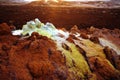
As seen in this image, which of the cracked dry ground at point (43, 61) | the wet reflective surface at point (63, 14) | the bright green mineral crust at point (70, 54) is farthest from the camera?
the wet reflective surface at point (63, 14)

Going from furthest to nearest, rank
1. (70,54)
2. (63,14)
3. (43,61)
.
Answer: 1. (63,14)
2. (70,54)
3. (43,61)

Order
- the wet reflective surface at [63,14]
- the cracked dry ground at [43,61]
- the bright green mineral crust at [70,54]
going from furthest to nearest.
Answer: the wet reflective surface at [63,14]
the bright green mineral crust at [70,54]
the cracked dry ground at [43,61]

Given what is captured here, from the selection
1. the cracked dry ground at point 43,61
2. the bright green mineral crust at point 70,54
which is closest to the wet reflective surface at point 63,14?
the bright green mineral crust at point 70,54

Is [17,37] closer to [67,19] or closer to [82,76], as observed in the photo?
[82,76]

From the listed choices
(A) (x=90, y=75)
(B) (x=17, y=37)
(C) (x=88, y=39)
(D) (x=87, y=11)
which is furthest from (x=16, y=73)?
(D) (x=87, y=11)

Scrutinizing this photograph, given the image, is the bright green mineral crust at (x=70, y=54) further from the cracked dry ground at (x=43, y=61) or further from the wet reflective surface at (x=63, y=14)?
the wet reflective surface at (x=63, y=14)

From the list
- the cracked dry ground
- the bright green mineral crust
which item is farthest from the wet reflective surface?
the cracked dry ground

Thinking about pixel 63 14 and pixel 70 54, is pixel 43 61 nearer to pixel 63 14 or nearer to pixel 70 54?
pixel 70 54

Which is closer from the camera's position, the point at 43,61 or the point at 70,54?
the point at 43,61

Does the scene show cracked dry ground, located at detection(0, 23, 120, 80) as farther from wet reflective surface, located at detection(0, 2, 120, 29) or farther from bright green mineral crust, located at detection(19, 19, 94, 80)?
wet reflective surface, located at detection(0, 2, 120, 29)

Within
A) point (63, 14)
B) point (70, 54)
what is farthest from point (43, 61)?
point (63, 14)
